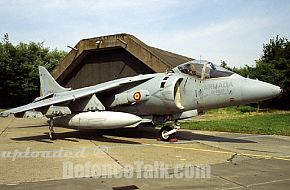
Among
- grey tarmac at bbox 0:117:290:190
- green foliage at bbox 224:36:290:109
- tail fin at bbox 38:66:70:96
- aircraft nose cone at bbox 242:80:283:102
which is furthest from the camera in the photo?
green foliage at bbox 224:36:290:109

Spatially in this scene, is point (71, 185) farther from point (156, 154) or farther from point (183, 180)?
point (156, 154)

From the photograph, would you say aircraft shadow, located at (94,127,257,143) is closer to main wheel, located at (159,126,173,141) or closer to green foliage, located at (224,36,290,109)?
main wheel, located at (159,126,173,141)

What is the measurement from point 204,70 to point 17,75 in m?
35.1

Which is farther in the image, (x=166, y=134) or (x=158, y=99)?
(x=166, y=134)

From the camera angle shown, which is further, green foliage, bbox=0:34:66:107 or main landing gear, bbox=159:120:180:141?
green foliage, bbox=0:34:66:107

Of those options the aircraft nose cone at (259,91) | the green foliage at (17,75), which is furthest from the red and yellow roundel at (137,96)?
the green foliage at (17,75)

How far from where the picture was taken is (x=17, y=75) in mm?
40250

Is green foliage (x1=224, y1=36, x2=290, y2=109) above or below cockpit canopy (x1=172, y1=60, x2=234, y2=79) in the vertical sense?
above

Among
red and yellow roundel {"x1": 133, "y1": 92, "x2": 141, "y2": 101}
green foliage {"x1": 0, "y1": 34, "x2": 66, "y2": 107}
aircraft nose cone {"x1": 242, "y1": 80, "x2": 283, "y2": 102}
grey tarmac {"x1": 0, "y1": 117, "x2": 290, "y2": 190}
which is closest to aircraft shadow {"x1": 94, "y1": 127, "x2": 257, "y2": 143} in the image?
grey tarmac {"x1": 0, "y1": 117, "x2": 290, "y2": 190}

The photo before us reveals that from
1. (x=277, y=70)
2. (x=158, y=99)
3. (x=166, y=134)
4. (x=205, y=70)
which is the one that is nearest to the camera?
(x=205, y=70)

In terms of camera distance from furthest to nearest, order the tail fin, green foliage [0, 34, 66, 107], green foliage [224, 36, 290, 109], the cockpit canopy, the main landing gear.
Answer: green foliage [0, 34, 66, 107] → green foliage [224, 36, 290, 109] → the tail fin → the main landing gear → the cockpit canopy

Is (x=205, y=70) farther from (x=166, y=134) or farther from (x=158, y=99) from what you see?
(x=166, y=134)

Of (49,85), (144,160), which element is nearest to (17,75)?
(49,85)

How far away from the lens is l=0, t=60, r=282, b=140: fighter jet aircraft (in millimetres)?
10055
